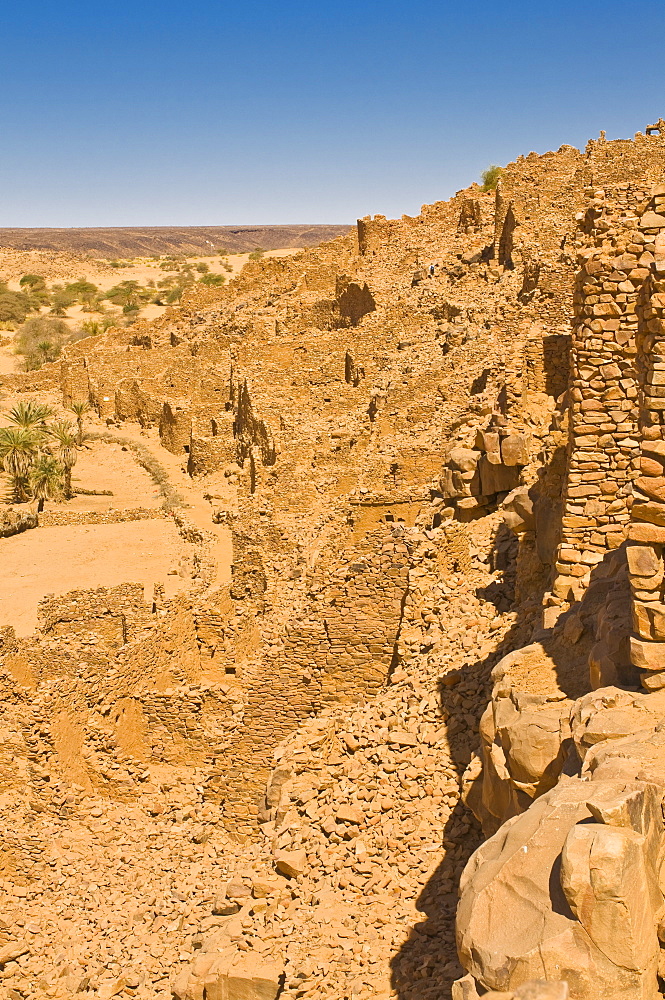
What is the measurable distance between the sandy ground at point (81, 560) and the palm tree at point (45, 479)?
3330mm

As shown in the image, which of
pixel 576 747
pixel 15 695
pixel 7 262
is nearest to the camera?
pixel 576 747

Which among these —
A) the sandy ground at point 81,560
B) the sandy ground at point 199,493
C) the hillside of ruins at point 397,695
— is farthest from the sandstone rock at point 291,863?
the sandy ground at point 81,560

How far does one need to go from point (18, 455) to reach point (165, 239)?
120584 millimetres

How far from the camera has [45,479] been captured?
83.0ft

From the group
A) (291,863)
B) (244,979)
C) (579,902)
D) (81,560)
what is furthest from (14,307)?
(579,902)

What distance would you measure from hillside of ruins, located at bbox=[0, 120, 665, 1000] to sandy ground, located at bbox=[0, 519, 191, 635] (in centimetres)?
12

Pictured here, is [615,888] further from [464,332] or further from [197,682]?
[464,332]

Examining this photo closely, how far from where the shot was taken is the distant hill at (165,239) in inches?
4914

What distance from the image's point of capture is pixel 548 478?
7781mm

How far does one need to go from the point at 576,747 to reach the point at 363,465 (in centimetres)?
1313

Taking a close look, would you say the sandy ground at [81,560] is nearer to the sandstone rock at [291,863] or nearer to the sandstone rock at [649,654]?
the sandstone rock at [291,863]

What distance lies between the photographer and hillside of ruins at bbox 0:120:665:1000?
11.9 feet

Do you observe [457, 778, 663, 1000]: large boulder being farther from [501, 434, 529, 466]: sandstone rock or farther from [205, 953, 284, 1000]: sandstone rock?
[501, 434, 529, 466]: sandstone rock

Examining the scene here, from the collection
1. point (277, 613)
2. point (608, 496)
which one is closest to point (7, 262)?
point (277, 613)
